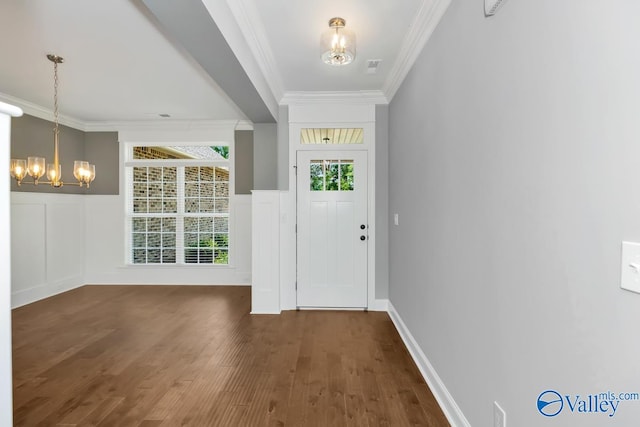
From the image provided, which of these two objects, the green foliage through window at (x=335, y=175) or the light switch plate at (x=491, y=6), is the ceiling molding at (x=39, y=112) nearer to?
the green foliage through window at (x=335, y=175)

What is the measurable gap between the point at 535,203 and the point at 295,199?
10.2ft

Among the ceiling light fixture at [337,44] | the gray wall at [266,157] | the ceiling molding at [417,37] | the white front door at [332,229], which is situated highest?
the ceiling molding at [417,37]

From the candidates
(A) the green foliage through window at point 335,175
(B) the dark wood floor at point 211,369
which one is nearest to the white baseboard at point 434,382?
(B) the dark wood floor at point 211,369

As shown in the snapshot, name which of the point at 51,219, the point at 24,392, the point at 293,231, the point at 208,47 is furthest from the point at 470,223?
the point at 51,219

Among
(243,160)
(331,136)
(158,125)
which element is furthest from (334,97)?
(158,125)

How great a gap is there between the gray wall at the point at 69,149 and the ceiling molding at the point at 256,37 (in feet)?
11.2

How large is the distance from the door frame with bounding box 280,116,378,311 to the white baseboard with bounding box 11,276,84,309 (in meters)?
3.40

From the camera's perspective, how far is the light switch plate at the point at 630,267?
2.59 feet

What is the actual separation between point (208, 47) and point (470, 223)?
81.2 inches

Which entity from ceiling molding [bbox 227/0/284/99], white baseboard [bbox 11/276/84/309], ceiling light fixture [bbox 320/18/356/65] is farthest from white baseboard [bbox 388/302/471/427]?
white baseboard [bbox 11/276/84/309]

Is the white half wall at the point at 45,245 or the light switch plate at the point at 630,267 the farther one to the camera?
the white half wall at the point at 45,245

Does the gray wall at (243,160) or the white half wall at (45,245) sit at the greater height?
the gray wall at (243,160)

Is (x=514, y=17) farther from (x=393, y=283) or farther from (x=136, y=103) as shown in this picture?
(x=136, y=103)

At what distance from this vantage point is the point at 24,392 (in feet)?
7.38
